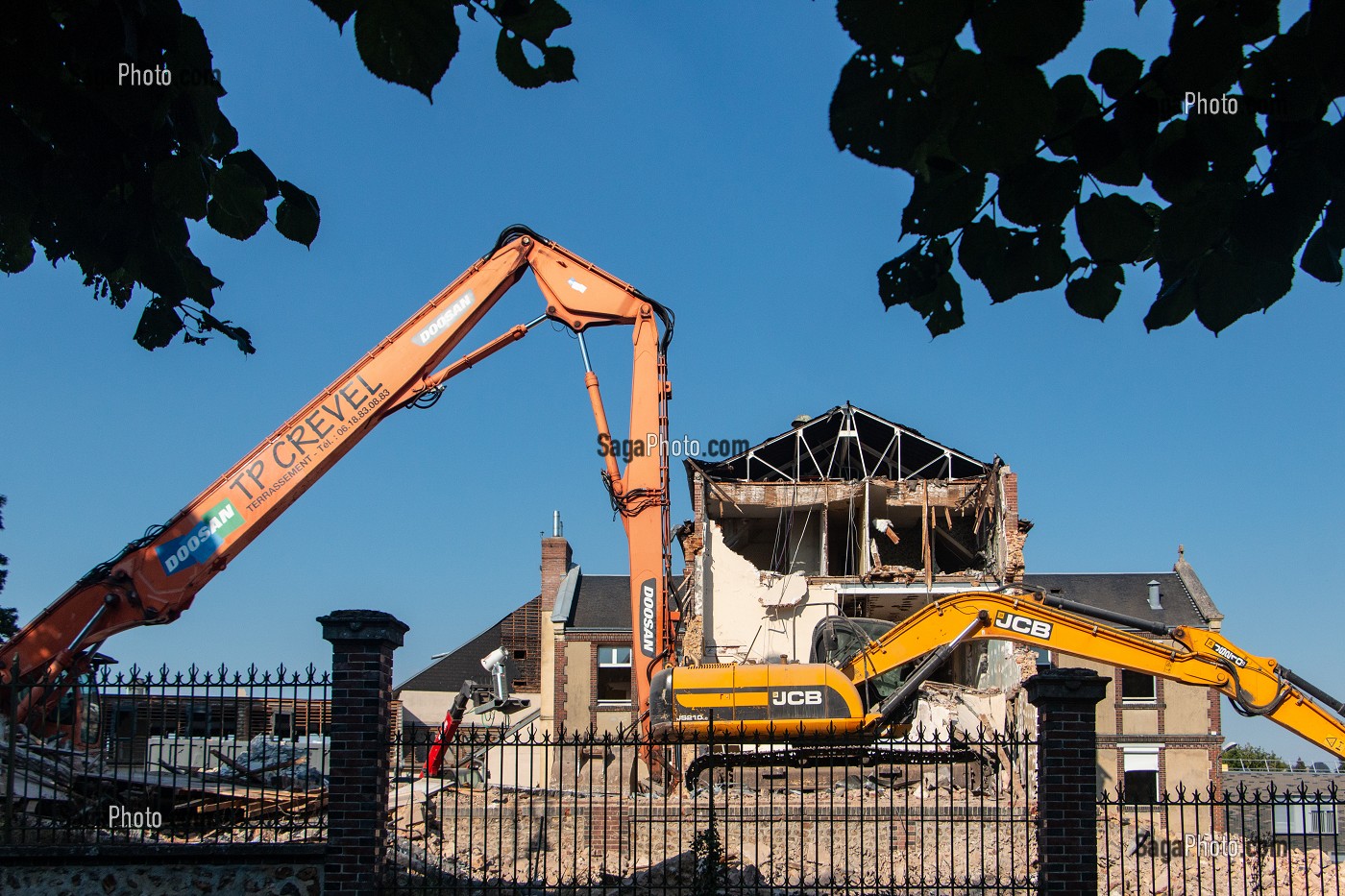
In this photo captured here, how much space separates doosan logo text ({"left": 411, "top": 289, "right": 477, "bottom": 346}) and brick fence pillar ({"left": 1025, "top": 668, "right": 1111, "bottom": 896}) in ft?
31.1

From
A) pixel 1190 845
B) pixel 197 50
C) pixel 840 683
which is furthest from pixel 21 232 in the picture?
pixel 1190 845

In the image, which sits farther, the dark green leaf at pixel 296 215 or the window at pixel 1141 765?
the window at pixel 1141 765

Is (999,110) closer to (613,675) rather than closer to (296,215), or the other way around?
(296,215)

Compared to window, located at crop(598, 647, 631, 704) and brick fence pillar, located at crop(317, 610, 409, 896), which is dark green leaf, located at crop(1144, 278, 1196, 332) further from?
window, located at crop(598, 647, 631, 704)

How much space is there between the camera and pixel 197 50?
4.53m

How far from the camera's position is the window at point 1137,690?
3166cm

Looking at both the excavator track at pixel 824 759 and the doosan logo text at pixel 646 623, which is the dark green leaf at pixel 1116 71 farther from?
the doosan logo text at pixel 646 623

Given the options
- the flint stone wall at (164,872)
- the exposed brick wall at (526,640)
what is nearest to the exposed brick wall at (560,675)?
the exposed brick wall at (526,640)

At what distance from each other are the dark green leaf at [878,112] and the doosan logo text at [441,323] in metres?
13.3

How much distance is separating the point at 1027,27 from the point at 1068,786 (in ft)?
24.8

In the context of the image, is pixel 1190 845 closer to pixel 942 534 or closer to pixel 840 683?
pixel 840 683

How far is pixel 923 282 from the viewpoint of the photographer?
14.9 feet

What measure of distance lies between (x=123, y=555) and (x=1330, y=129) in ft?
Result: 43.5

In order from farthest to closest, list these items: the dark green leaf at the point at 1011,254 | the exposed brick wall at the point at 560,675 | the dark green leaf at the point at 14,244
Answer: the exposed brick wall at the point at 560,675, the dark green leaf at the point at 14,244, the dark green leaf at the point at 1011,254
